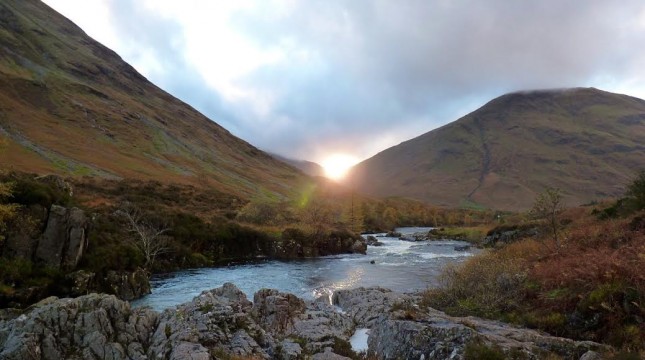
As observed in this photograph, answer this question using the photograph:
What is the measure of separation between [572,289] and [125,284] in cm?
3592

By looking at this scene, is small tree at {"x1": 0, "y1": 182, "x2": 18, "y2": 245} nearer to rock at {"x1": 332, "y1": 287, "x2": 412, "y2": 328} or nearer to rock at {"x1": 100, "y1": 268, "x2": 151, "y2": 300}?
rock at {"x1": 100, "y1": 268, "x2": 151, "y2": 300}

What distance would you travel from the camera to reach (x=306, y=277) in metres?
52.8

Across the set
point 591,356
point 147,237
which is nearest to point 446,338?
point 591,356

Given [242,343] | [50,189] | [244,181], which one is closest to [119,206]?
[50,189]

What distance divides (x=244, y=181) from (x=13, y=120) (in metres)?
83.7

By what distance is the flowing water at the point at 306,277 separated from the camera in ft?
140

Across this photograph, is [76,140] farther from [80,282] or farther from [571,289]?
[571,289]

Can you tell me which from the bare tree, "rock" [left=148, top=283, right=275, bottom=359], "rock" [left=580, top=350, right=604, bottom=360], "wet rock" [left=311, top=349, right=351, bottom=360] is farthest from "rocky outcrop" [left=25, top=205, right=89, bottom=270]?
"rock" [left=580, top=350, right=604, bottom=360]

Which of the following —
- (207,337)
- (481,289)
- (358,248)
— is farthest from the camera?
(358,248)

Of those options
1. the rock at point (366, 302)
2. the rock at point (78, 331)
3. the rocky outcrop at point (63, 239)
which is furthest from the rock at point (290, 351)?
the rocky outcrop at point (63, 239)

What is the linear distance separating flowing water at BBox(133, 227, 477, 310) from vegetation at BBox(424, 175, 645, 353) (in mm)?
11374

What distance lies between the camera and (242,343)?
59.8 ft

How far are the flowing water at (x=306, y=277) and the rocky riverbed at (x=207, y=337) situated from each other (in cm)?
1733

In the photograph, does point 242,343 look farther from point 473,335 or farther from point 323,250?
point 323,250
